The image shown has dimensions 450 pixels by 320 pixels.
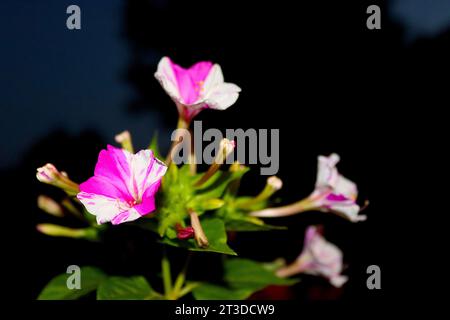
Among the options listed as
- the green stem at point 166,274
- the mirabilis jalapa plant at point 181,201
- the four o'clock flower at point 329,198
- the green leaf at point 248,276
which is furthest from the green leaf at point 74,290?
the four o'clock flower at point 329,198

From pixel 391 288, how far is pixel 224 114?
1.68m

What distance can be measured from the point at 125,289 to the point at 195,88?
586 mm

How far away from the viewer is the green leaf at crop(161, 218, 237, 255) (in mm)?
974

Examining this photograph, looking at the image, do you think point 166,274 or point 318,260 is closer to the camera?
point 166,274

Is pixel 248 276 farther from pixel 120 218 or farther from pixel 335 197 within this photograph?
pixel 120 218

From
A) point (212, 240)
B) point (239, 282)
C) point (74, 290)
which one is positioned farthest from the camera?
point (239, 282)

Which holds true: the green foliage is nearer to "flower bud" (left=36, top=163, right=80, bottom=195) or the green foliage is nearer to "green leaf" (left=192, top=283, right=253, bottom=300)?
"green leaf" (left=192, top=283, right=253, bottom=300)

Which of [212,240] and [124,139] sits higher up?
[124,139]

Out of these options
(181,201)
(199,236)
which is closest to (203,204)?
(181,201)

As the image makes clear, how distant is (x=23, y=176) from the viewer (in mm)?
3686

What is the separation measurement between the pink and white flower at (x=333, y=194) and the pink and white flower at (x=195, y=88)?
382 millimetres

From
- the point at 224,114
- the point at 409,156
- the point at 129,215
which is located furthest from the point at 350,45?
the point at 129,215

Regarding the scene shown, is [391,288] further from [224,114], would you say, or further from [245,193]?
[224,114]

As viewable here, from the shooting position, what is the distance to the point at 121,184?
0.98 m
